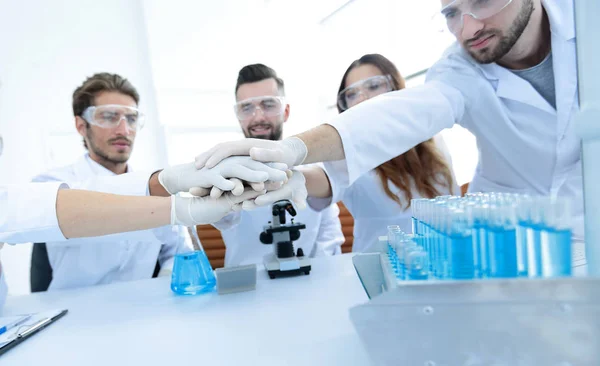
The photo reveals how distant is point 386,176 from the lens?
194 centimetres

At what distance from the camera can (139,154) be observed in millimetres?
3770

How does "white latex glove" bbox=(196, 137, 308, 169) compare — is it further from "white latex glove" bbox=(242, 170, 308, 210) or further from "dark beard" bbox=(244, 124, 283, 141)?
"dark beard" bbox=(244, 124, 283, 141)

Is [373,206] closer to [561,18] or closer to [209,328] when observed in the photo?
[561,18]

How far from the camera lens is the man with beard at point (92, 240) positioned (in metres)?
1.75

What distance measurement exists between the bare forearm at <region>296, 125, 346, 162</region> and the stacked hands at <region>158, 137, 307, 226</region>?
0.03m

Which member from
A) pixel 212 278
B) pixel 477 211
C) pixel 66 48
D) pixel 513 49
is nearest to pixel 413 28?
pixel 513 49

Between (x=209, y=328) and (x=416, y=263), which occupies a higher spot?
(x=416, y=263)

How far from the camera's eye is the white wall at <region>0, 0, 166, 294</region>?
3.33m

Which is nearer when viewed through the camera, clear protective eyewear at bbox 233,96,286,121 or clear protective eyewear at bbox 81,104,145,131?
clear protective eyewear at bbox 81,104,145,131

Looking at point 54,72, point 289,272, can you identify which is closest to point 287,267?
point 289,272

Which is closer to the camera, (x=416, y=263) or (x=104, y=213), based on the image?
(x=416, y=263)

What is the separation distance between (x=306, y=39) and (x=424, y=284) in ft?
14.4

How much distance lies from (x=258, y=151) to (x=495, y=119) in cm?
93

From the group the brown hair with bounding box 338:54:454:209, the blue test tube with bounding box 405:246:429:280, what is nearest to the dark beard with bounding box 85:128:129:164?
the brown hair with bounding box 338:54:454:209
